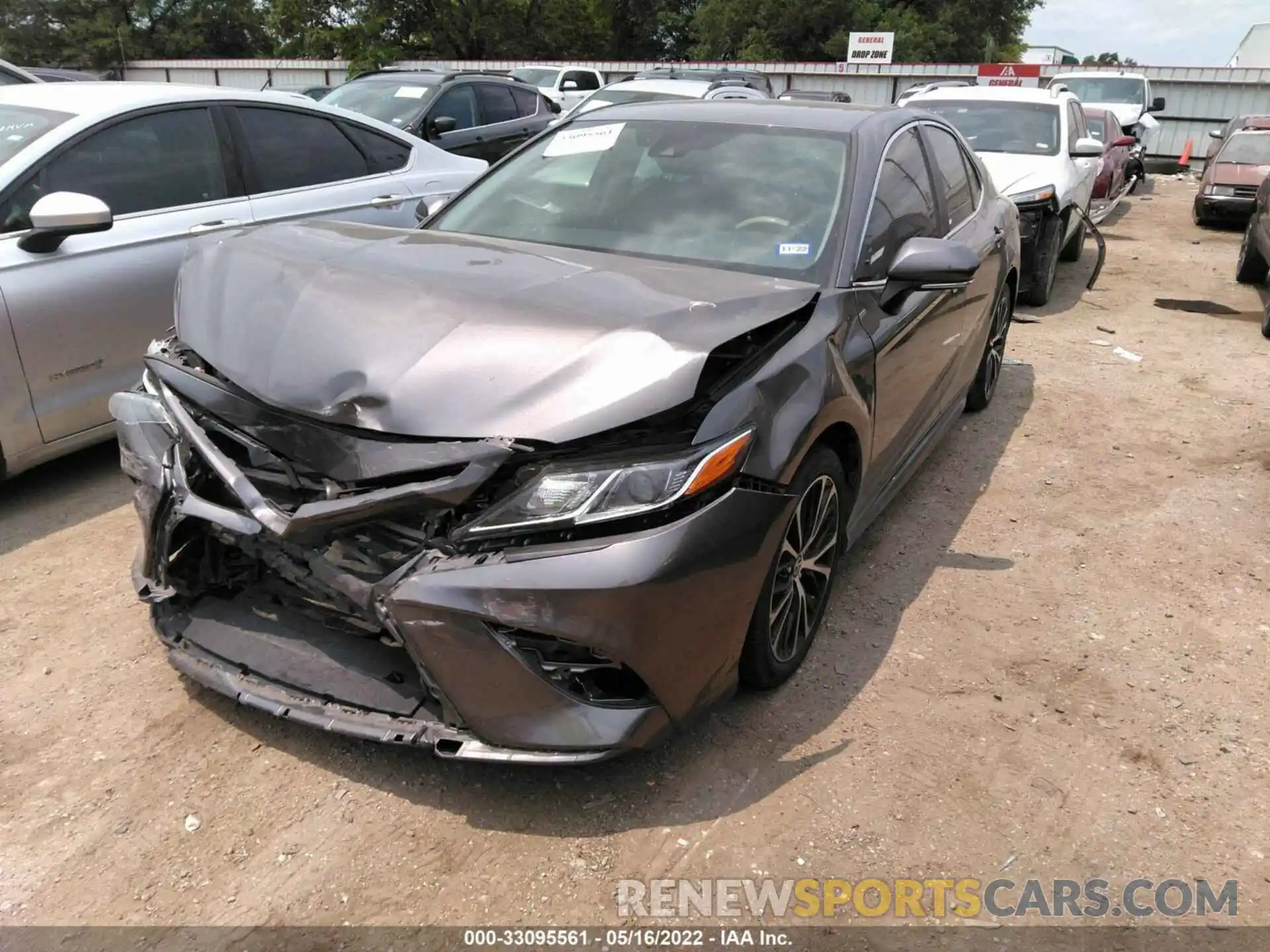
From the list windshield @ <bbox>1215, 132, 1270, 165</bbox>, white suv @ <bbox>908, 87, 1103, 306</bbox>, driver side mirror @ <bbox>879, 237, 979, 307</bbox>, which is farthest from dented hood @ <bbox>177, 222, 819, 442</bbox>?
windshield @ <bbox>1215, 132, 1270, 165</bbox>

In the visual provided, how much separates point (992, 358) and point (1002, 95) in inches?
215

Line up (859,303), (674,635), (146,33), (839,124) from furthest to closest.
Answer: (146,33), (839,124), (859,303), (674,635)

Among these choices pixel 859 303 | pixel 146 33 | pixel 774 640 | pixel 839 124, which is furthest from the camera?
pixel 146 33

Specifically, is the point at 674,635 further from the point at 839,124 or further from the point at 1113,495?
the point at 1113,495

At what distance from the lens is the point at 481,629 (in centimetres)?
221

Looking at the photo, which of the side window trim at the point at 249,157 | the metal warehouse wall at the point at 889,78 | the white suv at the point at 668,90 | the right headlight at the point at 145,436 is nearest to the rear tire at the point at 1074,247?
the white suv at the point at 668,90

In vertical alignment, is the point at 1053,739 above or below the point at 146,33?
below

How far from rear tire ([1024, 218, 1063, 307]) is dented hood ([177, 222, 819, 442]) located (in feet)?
20.5

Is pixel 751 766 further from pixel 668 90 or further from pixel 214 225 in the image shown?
pixel 668 90

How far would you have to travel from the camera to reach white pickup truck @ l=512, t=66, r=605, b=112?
1909cm

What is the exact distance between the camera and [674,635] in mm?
2348

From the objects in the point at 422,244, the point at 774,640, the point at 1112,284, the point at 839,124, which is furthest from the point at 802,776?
the point at 1112,284

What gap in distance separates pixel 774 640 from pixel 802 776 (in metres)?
0.40

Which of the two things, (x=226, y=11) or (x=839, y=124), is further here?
(x=226, y=11)
